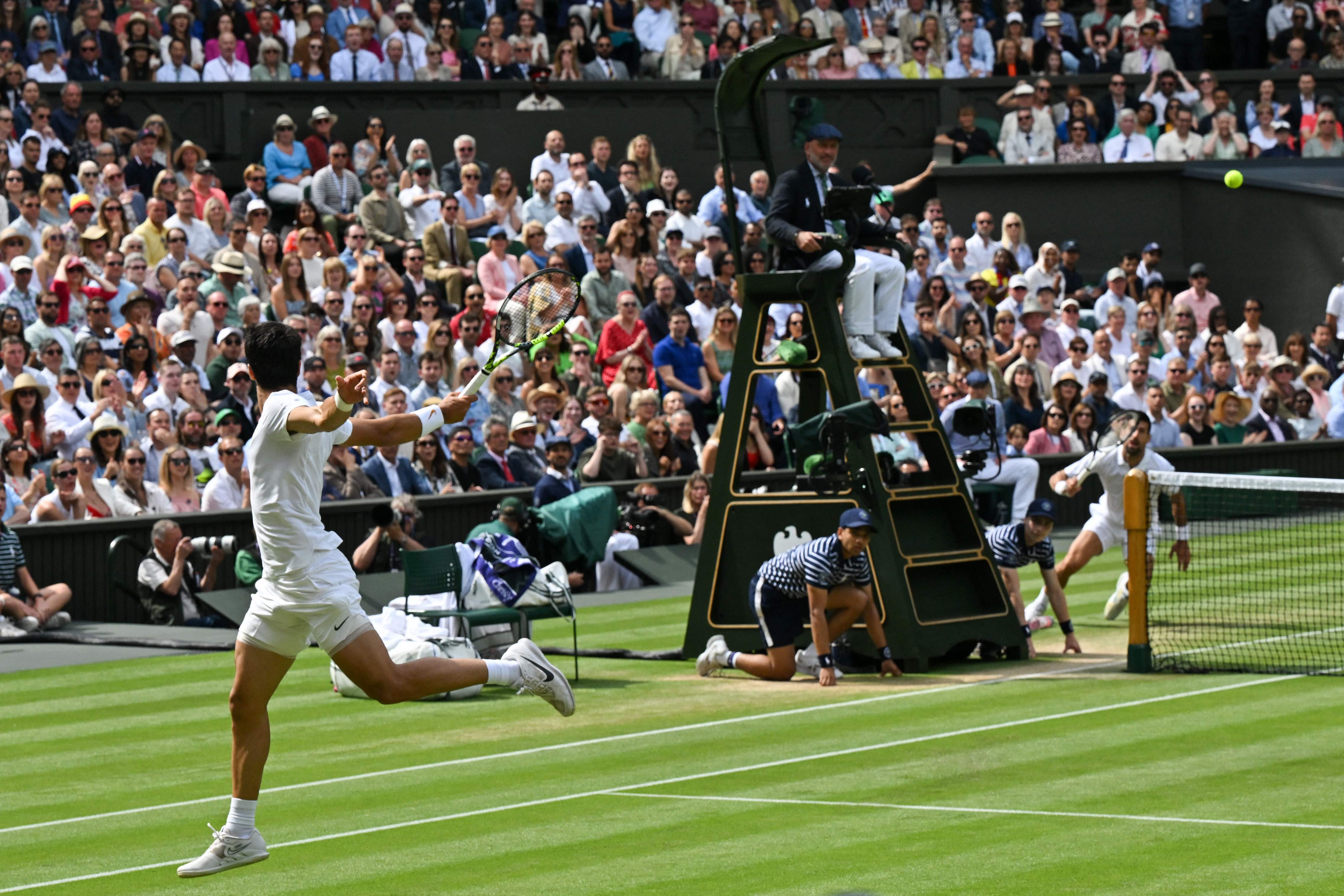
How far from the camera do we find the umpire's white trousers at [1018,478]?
20.8 m

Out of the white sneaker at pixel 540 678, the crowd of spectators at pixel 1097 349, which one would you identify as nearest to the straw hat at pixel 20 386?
the crowd of spectators at pixel 1097 349

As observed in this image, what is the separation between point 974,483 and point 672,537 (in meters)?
3.11

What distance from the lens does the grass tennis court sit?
8.00m

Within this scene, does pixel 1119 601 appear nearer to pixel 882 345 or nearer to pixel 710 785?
pixel 882 345

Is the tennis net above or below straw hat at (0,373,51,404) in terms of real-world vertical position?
below

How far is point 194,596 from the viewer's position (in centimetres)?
1714

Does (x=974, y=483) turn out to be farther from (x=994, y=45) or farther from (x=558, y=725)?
(x=994, y=45)

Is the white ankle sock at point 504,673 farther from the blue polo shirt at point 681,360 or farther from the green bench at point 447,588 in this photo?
the blue polo shirt at point 681,360

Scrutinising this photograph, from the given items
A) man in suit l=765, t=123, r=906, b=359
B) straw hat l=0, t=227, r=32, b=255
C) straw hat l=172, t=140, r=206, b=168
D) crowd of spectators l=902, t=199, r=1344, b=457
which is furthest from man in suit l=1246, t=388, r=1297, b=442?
straw hat l=0, t=227, r=32, b=255

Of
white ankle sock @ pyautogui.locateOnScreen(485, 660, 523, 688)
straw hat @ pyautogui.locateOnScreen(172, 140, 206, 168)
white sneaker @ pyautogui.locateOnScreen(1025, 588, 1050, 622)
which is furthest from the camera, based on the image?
straw hat @ pyautogui.locateOnScreen(172, 140, 206, 168)

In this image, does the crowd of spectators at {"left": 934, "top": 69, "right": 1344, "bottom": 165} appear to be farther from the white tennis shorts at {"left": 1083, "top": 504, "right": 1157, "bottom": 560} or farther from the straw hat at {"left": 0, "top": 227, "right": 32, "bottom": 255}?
the straw hat at {"left": 0, "top": 227, "right": 32, "bottom": 255}

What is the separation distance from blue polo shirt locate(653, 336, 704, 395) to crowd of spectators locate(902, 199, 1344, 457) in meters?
2.70

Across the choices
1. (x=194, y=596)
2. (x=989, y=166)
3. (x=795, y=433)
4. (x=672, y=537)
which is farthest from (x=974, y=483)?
(x=989, y=166)

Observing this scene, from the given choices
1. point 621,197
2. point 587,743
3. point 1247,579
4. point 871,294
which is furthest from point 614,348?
point 587,743
